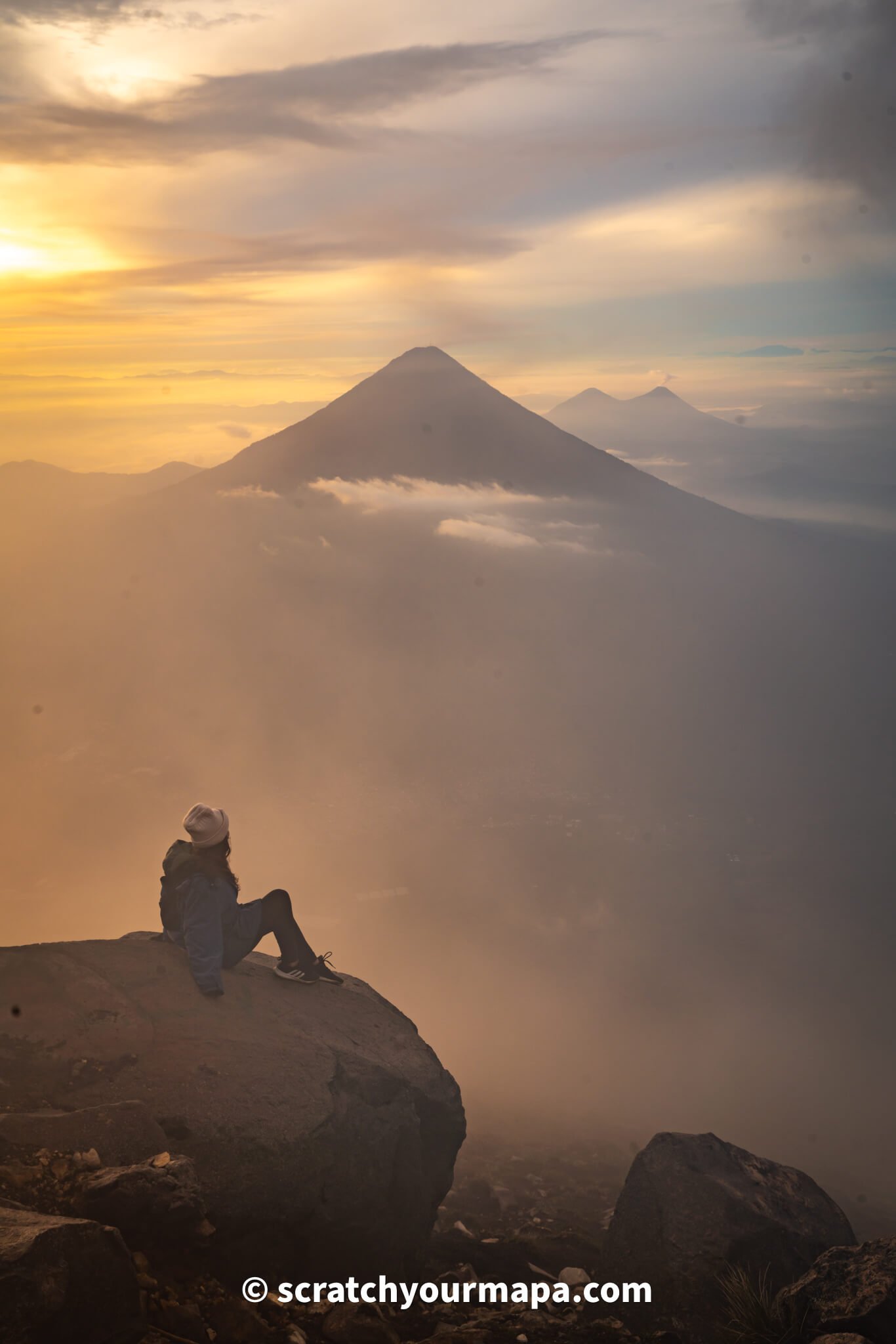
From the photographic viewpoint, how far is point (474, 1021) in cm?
11119

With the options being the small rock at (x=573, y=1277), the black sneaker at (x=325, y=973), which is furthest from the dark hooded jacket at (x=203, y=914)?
the small rock at (x=573, y=1277)

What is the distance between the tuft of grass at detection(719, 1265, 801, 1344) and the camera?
23.5ft

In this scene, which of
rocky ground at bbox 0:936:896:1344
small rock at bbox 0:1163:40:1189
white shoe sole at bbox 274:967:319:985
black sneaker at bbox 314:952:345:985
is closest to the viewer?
rocky ground at bbox 0:936:896:1344

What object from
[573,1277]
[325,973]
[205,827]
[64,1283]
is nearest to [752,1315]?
[573,1277]

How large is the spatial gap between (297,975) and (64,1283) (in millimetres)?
4692

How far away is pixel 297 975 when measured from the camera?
32.2 ft

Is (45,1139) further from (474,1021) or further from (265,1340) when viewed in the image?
(474,1021)

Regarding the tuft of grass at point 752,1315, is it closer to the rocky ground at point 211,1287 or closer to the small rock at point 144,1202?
the rocky ground at point 211,1287

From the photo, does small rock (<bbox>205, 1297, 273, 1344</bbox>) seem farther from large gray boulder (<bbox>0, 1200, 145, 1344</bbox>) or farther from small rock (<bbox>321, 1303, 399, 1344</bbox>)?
large gray boulder (<bbox>0, 1200, 145, 1344</bbox>)

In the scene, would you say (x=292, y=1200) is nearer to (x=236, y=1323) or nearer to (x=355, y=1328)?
(x=355, y=1328)

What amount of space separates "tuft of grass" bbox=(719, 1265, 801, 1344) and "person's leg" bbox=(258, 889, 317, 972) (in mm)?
4815

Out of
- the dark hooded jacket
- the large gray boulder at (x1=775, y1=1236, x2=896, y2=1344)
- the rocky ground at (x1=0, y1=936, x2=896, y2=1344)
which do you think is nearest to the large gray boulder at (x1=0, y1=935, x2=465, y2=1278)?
the rocky ground at (x1=0, y1=936, x2=896, y2=1344)

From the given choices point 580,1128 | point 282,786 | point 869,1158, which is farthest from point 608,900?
point 580,1128

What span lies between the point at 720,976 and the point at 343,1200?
134 metres
